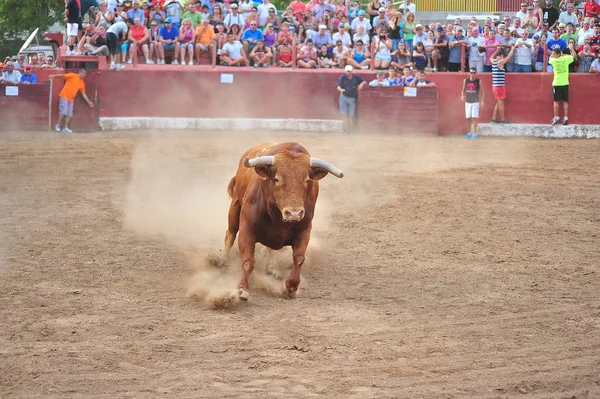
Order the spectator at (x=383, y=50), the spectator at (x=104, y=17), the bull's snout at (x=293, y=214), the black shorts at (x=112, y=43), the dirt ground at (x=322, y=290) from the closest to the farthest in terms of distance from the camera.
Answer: the dirt ground at (x=322, y=290), the bull's snout at (x=293, y=214), the black shorts at (x=112, y=43), the spectator at (x=383, y=50), the spectator at (x=104, y=17)

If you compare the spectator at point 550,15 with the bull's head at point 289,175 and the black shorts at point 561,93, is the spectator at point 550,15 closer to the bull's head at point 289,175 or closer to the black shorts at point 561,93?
the black shorts at point 561,93

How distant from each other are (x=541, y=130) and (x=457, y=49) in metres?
2.95

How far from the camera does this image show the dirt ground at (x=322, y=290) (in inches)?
246

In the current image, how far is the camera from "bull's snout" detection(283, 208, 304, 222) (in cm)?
777

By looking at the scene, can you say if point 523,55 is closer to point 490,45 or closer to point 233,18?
point 490,45

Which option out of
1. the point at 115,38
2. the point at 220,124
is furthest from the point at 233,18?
the point at 115,38

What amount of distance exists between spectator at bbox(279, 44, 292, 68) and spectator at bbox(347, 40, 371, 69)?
5.17ft

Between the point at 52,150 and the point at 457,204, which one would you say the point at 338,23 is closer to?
the point at 52,150

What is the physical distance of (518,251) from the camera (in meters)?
10.6

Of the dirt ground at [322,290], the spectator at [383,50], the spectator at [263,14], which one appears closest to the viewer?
the dirt ground at [322,290]

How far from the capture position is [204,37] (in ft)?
77.2

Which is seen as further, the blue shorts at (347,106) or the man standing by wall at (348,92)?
the blue shorts at (347,106)

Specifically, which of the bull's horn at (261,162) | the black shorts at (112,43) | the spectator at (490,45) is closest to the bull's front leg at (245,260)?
the bull's horn at (261,162)

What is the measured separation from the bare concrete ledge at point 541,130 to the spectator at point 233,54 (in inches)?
255
